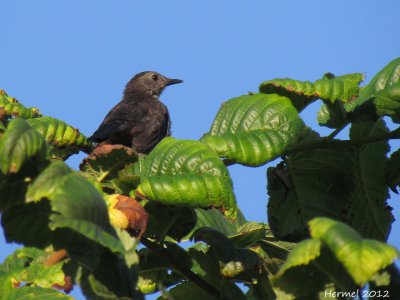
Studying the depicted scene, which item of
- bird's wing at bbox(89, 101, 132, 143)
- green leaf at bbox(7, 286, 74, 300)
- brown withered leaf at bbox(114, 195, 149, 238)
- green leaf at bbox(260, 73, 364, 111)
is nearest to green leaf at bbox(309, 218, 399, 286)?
brown withered leaf at bbox(114, 195, 149, 238)

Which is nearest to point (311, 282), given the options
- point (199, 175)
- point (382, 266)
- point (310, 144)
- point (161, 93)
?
point (382, 266)

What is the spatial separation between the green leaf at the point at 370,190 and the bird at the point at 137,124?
433 centimetres

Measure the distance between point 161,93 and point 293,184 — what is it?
8630 millimetres

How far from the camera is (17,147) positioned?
2.20 m

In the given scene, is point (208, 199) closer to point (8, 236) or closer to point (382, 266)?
point (8, 236)

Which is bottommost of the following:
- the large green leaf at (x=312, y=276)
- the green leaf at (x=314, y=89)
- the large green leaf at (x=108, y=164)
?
the large green leaf at (x=312, y=276)

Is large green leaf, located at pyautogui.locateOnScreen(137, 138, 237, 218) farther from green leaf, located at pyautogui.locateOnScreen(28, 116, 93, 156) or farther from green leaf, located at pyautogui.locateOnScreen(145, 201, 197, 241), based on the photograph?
green leaf, located at pyautogui.locateOnScreen(28, 116, 93, 156)

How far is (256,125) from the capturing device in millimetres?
3559

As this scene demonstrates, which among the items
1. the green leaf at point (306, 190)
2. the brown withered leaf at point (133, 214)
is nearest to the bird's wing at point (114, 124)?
the green leaf at point (306, 190)

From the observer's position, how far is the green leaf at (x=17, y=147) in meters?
2.19

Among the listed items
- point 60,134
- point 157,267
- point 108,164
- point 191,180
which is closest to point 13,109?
point 60,134

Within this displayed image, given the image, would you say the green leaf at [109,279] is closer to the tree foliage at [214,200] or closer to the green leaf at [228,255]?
the tree foliage at [214,200]

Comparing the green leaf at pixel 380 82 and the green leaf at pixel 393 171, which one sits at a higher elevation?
the green leaf at pixel 380 82

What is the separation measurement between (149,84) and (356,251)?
10.5 meters
